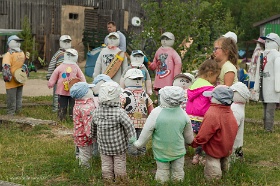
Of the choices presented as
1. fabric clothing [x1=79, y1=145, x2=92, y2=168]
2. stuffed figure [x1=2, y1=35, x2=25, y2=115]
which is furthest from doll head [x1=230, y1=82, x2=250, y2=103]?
stuffed figure [x1=2, y1=35, x2=25, y2=115]

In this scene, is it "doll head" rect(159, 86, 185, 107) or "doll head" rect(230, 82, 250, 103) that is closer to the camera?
"doll head" rect(159, 86, 185, 107)

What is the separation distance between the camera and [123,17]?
36.6 metres

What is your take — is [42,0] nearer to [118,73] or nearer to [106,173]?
[118,73]

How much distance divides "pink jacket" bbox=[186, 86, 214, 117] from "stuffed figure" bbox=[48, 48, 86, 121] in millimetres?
4389

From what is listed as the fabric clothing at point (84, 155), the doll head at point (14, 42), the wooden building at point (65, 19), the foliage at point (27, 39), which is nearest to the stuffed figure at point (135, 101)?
the fabric clothing at point (84, 155)

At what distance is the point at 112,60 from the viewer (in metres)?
12.8

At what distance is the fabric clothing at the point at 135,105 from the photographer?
8.67m

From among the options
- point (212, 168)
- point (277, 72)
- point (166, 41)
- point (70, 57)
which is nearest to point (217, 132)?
point (212, 168)

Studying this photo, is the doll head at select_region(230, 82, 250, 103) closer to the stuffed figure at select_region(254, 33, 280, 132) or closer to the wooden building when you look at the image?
the stuffed figure at select_region(254, 33, 280, 132)

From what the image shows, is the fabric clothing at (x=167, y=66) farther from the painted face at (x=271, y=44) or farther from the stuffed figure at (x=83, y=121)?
the stuffed figure at (x=83, y=121)

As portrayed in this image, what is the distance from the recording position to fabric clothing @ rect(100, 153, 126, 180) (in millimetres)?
7387

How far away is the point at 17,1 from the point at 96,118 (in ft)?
84.9

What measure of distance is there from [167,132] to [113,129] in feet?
2.12

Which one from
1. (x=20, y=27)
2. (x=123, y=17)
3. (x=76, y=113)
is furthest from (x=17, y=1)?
(x=76, y=113)
